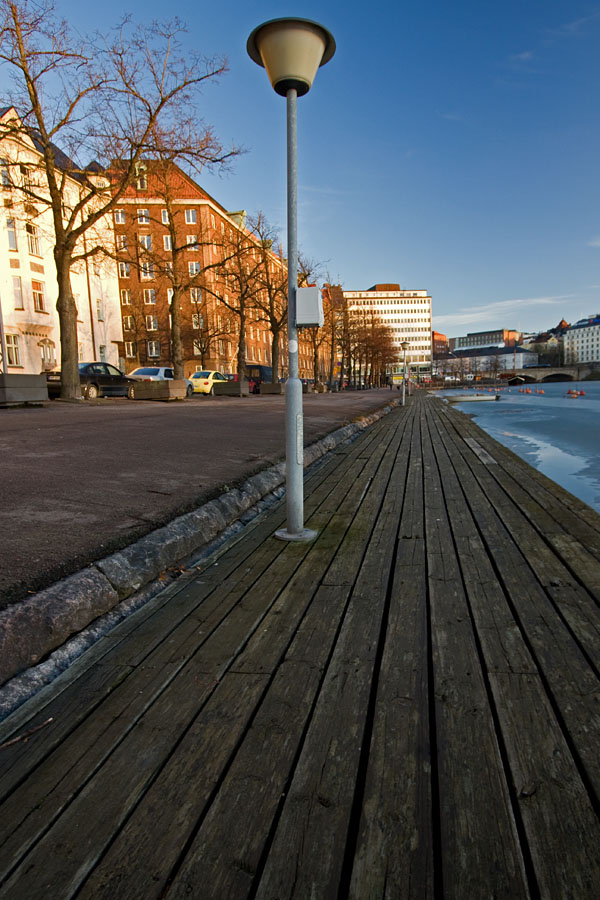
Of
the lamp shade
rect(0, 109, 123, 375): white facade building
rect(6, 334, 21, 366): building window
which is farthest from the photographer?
rect(6, 334, 21, 366): building window

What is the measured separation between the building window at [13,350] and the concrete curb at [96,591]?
104 ft

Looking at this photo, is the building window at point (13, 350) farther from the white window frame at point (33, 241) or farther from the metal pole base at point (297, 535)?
the metal pole base at point (297, 535)

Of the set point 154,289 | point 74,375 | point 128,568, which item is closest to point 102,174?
point 74,375

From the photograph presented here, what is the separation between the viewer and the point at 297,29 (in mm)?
3502

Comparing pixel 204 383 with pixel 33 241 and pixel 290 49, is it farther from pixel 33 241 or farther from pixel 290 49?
pixel 290 49

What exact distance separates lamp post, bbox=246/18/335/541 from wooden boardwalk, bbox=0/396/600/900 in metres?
0.91

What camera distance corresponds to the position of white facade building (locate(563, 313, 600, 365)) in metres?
161

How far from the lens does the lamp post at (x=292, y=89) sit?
3.54 meters

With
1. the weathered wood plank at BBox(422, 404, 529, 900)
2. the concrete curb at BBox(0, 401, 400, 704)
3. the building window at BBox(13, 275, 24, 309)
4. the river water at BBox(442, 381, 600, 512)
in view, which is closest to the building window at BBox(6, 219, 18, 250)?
the building window at BBox(13, 275, 24, 309)

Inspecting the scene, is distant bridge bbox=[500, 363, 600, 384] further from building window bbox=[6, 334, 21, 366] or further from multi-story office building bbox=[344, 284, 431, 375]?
building window bbox=[6, 334, 21, 366]

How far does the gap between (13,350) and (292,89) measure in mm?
32744

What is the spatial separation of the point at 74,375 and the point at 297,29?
17.0m


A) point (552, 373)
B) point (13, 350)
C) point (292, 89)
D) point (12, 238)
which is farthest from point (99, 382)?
point (552, 373)

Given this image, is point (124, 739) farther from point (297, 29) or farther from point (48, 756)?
point (297, 29)
